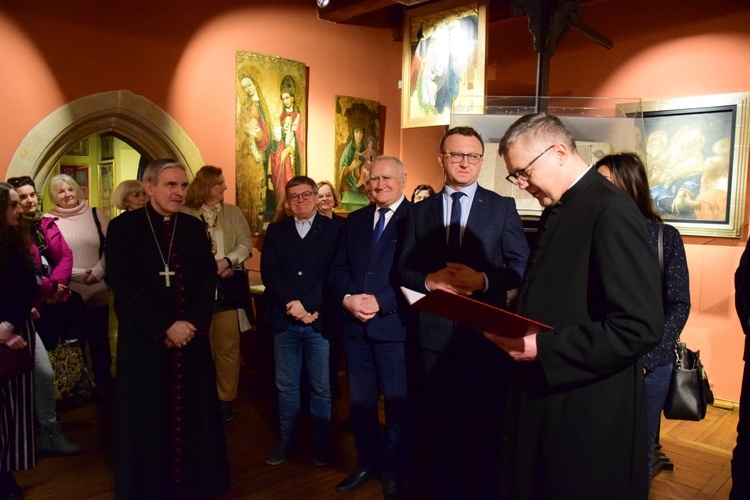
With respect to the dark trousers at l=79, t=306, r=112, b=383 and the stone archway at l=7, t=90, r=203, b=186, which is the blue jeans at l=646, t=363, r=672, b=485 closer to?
the dark trousers at l=79, t=306, r=112, b=383

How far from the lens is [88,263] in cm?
465

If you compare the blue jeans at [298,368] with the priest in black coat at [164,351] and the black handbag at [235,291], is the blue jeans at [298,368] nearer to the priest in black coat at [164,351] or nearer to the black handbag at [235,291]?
the priest in black coat at [164,351]

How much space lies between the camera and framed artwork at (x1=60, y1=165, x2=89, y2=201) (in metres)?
9.01

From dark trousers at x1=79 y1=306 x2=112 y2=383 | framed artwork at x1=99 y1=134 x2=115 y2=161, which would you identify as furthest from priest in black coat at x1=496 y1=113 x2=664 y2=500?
framed artwork at x1=99 y1=134 x2=115 y2=161

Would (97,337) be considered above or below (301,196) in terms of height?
below

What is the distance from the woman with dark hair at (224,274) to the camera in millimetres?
4293

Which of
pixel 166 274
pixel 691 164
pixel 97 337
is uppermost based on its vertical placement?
pixel 691 164

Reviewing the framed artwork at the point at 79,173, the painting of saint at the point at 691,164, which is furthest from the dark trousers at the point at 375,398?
the framed artwork at the point at 79,173

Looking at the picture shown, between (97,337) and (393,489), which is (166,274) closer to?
(393,489)

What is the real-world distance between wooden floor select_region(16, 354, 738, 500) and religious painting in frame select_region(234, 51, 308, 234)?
2072 mm

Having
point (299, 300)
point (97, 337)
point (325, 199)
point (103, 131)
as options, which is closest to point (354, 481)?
point (299, 300)

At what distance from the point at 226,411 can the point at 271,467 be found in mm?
963

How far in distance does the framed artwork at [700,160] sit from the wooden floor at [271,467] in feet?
A: 5.75

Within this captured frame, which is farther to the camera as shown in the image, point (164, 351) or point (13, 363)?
point (164, 351)
